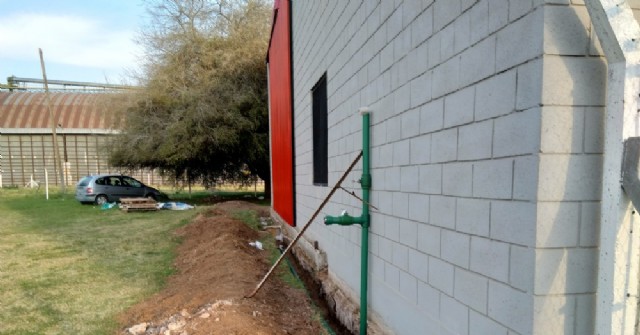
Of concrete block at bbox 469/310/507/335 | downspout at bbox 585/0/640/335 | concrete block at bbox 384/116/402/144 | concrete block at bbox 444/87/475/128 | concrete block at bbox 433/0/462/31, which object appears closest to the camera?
downspout at bbox 585/0/640/335

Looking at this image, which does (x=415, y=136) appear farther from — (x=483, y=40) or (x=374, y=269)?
(x=374, y=269)

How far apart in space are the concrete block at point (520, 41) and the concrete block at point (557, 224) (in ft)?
1.91

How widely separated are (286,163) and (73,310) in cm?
502

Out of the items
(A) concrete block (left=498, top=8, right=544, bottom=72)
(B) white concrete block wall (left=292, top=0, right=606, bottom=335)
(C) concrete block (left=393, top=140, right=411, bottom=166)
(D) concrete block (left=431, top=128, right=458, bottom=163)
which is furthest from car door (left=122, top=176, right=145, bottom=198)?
(A) concrete block (left=498, top=8, right=544, bottom=72)

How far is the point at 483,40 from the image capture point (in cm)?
188

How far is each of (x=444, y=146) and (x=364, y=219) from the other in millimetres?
1510

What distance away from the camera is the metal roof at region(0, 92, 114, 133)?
103 feet

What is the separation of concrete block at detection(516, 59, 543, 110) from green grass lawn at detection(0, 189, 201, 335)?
14.7 ft

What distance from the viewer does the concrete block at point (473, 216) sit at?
1864 millimetres

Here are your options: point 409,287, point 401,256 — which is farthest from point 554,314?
point 401,256

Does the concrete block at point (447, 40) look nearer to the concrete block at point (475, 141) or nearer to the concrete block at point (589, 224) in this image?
the concrete block at point (475, 141)

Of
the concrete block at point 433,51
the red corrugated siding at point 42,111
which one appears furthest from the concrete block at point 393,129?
the red corrugated siding at point 42,111

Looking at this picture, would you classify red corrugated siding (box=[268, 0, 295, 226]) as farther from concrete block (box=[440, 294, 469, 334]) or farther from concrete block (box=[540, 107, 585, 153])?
concrete block (box=[540, 107, 585, 153])

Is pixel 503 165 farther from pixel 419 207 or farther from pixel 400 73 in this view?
pixel 400 73
